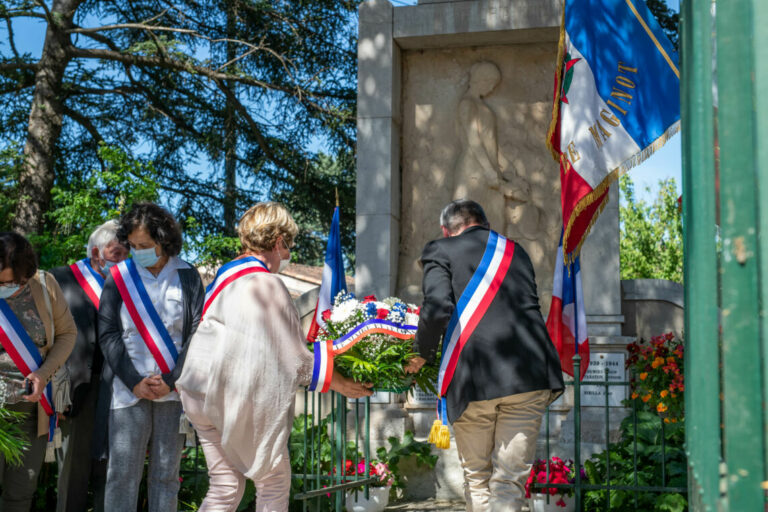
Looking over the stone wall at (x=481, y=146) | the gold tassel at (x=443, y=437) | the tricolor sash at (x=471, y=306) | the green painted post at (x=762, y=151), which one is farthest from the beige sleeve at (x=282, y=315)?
the stone wall at (x=481, y=146)

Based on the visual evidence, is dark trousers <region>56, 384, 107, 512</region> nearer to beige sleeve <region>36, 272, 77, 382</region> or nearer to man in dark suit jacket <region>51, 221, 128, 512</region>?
man in dark suit jacket <region>51, 221, 128, 512</region>

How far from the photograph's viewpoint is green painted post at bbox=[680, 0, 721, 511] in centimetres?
122

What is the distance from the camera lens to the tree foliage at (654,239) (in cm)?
2920

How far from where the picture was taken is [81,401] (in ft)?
16.3

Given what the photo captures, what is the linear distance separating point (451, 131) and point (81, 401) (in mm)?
4870

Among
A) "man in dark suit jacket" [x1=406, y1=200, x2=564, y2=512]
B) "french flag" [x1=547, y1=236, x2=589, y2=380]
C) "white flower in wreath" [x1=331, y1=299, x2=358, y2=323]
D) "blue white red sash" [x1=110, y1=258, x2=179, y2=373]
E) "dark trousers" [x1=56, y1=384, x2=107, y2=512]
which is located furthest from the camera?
"french flag" [x1=547, y1=236, x2=589, y2=380]

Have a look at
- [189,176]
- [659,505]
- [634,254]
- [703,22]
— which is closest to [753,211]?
[703,22]

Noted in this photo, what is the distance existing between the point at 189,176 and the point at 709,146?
48.8ft

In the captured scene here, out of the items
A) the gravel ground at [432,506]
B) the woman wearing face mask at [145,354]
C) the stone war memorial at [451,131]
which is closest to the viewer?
the woman wearing face mask at [145,354]

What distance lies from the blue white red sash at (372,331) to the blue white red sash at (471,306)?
0.40 m

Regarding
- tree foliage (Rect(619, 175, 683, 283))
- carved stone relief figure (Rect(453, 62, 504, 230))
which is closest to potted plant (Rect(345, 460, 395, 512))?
carved stone relief figure (Rect(453, 62, 504, 230))

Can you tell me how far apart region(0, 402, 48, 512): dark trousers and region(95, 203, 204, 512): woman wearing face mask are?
424 mm

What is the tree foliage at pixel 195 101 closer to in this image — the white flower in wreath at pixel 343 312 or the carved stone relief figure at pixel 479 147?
the carved stone relief figure at pixel 479 147

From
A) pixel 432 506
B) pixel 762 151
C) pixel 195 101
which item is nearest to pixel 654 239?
pixel 195 101
